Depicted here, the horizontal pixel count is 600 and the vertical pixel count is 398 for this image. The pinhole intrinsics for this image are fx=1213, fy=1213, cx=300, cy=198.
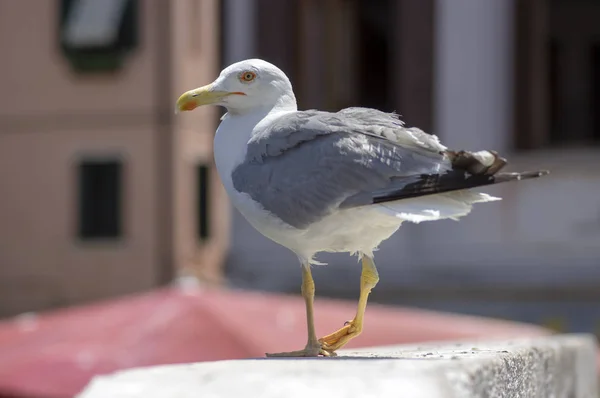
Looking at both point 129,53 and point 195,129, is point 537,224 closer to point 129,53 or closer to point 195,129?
point 195,129

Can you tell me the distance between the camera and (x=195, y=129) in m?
10.5

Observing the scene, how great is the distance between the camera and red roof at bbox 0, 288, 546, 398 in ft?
15.8

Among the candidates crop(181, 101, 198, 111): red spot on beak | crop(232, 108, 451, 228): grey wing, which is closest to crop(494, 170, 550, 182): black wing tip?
crop(232, 108, 451, 228): grey wing

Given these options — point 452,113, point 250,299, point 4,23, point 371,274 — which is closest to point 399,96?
point 452,113

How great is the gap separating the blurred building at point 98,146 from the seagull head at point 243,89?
292 inches

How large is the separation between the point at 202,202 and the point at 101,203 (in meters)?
0.88

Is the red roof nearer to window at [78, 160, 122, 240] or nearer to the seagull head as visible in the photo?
the seagull head

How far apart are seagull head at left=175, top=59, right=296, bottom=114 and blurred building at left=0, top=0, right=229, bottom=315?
743 centimetres

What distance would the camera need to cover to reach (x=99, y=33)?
10.1 m

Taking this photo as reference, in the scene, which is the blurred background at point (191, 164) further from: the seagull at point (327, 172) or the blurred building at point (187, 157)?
the seagull at point (327, 172)

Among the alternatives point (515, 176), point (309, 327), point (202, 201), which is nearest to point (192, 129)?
point (202, 201)

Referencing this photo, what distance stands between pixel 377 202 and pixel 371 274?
0.28 metres

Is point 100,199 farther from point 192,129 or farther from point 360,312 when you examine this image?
point 360,312

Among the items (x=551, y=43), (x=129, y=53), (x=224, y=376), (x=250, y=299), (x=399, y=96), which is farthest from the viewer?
(x=551, y=43)
